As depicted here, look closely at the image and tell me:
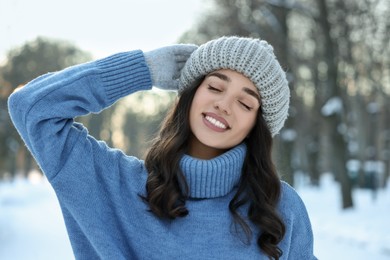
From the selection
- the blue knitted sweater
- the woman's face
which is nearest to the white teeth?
the woman's face

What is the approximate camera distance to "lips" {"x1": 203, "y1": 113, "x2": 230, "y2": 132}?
97.8 inches

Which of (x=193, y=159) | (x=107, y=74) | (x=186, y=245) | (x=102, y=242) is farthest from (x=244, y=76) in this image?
(x=102, y=242)

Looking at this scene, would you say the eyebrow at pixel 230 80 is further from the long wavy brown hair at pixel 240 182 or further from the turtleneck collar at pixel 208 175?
the turtleneck collar at pixel 208 175

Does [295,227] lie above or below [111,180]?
below

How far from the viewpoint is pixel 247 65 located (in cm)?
250

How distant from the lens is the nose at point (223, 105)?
2459mm

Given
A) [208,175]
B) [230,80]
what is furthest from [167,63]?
[208,175]

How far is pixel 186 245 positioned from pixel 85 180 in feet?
1.52

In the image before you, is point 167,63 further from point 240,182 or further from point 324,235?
point 324,235

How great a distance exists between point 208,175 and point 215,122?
9.1 inches

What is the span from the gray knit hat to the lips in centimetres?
19

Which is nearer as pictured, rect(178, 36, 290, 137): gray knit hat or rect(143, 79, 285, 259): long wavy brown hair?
rect(143, 79, 285, 259): long wavy brown hair

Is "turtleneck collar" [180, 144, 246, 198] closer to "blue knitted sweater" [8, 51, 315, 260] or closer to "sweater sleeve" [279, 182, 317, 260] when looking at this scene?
"blue knitted sweater" [8, 51, 315, 260]

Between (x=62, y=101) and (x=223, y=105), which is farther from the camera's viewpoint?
(x=223, y=105)
